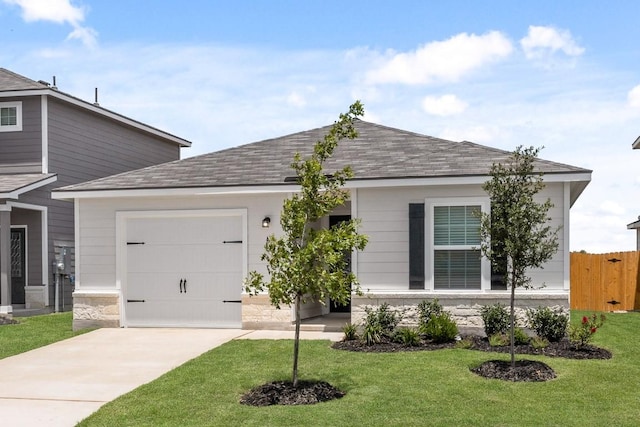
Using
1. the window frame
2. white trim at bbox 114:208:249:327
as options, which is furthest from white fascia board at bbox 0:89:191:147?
the window frame

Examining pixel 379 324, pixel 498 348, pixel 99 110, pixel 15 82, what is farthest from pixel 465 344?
pixel 15 82

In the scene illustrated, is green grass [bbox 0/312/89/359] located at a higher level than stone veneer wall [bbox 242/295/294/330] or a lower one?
lower

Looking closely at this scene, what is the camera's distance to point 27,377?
372 inches

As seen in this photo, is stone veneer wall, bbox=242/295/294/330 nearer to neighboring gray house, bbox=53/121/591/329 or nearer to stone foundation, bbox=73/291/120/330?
neighboring gray house, bbox=53/121/591/329

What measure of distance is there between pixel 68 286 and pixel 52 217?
6.68ft

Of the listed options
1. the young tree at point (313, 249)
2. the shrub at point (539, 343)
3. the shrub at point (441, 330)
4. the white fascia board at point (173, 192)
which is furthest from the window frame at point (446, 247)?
the young tree at point (313, 249)

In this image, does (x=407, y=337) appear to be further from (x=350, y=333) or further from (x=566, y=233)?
(x=566, y=233)

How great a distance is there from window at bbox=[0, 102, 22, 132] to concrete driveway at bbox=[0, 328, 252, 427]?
7.97m

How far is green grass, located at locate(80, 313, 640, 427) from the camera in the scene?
7.13 m

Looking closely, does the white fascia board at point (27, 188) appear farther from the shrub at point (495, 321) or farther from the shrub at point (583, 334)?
the shrub at point (583, 334)

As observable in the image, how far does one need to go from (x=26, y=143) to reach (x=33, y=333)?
6.79m

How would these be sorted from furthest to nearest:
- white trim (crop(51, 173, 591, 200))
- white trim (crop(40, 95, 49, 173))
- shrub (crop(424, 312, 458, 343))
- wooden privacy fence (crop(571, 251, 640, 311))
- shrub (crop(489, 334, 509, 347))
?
wooden privacy fence (crop(571, 251, 640, 311))
white trim (crop(40, 95, 49, 173))
white trim (crop(51, 173, 591, 200))
shrub (crop(424, 312, 458, 343))
shrub (crop(489, 334, 509, 347))

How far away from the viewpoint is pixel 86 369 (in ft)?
32.6

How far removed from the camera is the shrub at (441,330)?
11.3 metres
